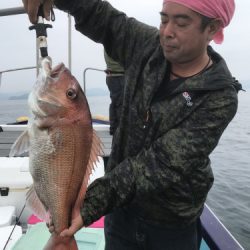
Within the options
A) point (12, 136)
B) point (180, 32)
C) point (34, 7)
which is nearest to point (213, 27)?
point (180, 32)

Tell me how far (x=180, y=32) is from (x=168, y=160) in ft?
2.58

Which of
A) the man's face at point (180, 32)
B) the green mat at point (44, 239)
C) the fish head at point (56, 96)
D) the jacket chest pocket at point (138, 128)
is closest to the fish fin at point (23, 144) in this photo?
the fish head at point (56, 96)

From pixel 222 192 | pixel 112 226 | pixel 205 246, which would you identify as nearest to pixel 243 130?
pixel 222 192

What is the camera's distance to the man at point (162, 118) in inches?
95.9

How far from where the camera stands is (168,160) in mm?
2438

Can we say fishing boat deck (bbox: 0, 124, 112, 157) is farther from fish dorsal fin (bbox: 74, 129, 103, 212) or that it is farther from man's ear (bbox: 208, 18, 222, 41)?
man's ear (bbox: 208, 18, 222, 41)

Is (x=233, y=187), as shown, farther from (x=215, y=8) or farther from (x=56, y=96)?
(x=56, y=96)

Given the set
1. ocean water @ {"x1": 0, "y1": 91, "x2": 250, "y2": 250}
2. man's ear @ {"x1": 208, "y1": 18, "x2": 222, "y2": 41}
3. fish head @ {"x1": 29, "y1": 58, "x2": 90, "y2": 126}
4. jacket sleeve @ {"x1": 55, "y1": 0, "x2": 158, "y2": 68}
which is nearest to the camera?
fish head @ {"x1": 29, "y1": 58, "x2": 90, "y2": 126}

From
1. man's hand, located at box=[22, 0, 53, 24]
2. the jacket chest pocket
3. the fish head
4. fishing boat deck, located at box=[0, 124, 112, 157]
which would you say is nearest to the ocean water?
fishing boat deck, located at box=[0, 124, 112, 157]

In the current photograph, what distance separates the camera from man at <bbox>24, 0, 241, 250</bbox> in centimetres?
244

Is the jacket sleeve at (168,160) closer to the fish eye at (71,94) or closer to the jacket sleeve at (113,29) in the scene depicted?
the fish eye at (71,94)

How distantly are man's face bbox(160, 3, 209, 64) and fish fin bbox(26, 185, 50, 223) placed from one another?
122cm

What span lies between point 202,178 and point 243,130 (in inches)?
909

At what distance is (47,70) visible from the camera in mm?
2264
